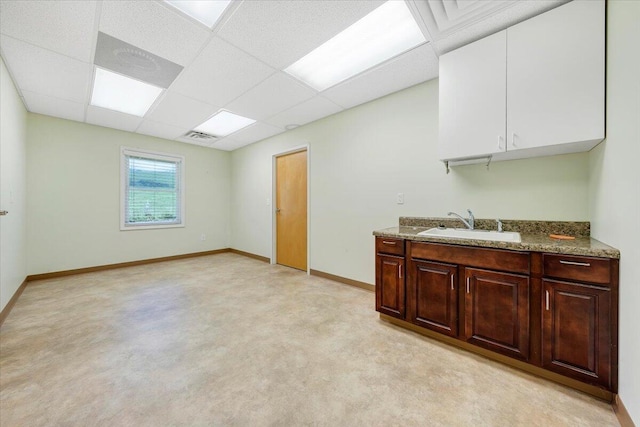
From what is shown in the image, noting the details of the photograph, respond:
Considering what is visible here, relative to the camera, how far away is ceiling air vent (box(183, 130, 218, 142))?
4.51 m

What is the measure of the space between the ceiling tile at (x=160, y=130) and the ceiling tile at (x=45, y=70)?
3.30 ft

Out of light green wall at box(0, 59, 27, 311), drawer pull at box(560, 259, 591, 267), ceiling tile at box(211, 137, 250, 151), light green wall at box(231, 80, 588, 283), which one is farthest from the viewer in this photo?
ceiling tile at box(211, 137, 250, 151)

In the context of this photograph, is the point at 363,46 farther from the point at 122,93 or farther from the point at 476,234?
the point at 122,93

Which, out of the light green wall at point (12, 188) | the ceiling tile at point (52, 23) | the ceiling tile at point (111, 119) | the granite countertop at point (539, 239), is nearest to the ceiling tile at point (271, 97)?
the ceiling tile at point (52, 23)

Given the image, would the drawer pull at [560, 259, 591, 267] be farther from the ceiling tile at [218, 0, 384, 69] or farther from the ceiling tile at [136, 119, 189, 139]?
the ceiling tile at [136, 119, 189, 139]

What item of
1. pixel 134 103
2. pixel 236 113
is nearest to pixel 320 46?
pixel 236 113

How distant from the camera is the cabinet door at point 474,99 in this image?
1882mm

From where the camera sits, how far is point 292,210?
4.38m

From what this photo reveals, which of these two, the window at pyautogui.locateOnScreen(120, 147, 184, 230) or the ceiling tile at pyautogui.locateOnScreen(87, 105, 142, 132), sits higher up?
the ceiling tile at pyautogui.locateOnScreen(87, 105, 142, 132)

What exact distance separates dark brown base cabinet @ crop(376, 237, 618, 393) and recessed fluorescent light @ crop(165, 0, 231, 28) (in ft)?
7.48

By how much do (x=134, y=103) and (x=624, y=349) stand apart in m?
5.09

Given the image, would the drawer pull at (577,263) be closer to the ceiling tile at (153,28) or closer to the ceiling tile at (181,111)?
the ceiling tile at (153,28)

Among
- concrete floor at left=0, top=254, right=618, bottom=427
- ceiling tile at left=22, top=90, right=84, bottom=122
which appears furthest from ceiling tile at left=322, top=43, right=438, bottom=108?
ceiling tile at left=22, top=90, right=84, bottom=122

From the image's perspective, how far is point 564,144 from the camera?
1675 millimetres
